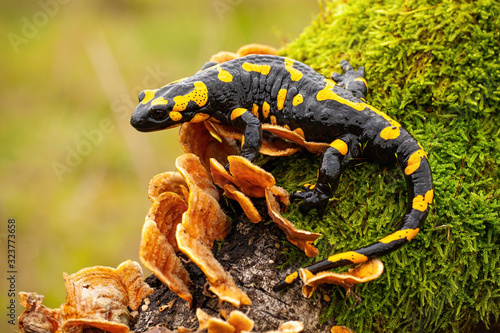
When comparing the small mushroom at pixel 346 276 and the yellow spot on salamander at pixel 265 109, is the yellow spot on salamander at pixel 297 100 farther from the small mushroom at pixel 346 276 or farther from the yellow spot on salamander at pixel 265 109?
Result: the small mushroom at pixel 346 276

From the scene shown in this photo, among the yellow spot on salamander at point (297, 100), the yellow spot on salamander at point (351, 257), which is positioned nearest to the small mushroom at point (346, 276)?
the yellow spot on salamander at point (351, 257)

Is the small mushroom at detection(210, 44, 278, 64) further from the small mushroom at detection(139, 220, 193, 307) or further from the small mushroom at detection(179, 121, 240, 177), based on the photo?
the small mushroom at detection(139, 220, 193, 307)

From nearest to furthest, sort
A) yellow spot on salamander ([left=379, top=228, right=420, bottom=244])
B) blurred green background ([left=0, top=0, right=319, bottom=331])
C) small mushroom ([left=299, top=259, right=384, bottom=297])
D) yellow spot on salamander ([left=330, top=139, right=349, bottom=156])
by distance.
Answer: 1. small mushroom ([left=299, top=259, right=384, bottom=297])
2. yellow spot on salamander ([left=379, top=228, right=420, bottom=244])
3. yellow spot on salamander ([left=330, top=139, right=349, bottom=156])
4. blurred green background ([left=0, top=0, right=319, bottom=331])

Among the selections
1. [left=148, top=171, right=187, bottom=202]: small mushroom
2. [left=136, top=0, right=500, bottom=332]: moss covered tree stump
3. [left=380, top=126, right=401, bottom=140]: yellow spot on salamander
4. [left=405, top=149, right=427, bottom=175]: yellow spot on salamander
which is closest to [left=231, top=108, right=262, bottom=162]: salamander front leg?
[left=136, top=0, right=500, bottom=332]: moss covered tree stump

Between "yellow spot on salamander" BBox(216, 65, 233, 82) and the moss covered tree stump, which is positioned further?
"yellow spot on salamander" BBox(216, 65, 233, 82)

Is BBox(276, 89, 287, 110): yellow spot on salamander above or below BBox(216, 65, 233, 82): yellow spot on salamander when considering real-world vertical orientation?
below

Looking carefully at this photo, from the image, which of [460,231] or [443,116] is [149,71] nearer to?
[443,116]

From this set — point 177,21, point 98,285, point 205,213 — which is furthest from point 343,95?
point 177,21

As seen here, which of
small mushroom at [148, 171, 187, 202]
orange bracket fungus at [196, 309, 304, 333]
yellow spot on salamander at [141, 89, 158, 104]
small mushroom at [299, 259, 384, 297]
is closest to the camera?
orange bracket fungus at [196, 309, 304, 333]
